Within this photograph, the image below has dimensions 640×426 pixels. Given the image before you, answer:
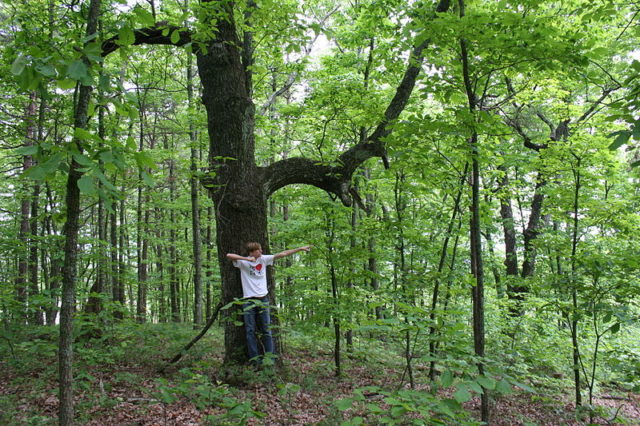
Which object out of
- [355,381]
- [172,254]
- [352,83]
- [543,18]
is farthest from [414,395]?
[172,254]

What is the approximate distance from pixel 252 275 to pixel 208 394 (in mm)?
2578

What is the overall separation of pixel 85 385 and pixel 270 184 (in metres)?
3.43

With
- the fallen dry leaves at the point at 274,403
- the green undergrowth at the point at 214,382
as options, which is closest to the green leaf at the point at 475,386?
the green undergrowth at the point at 214,382

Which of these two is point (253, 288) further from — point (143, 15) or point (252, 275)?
point (143, 15)

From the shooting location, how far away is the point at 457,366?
225cm

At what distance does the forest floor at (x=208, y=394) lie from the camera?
313cm

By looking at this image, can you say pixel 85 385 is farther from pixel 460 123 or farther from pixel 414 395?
pixel 460 123

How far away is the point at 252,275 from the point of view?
511 cm

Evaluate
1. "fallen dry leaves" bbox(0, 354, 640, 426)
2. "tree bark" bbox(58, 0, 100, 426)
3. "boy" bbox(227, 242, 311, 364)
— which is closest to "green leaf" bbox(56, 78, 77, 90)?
"tree bark" bbox(58, 0, 100, 426)

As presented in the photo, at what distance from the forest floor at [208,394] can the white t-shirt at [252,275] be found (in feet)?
3.40

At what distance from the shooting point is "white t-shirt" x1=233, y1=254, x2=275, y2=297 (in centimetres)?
502

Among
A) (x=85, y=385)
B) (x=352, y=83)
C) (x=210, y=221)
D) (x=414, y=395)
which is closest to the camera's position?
(x=414, y=395)

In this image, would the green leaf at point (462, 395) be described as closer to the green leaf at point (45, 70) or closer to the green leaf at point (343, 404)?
the green leaf at point (343, 404)

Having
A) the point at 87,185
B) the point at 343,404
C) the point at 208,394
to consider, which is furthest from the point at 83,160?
the point at 208,394
